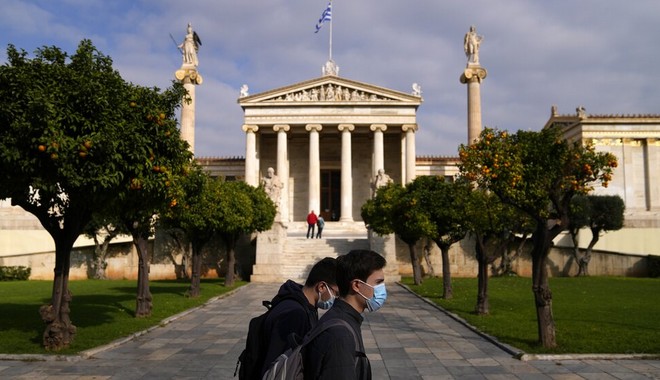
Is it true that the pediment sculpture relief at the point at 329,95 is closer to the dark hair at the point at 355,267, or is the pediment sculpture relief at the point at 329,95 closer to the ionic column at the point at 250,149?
the ionic column at the point at 250,149

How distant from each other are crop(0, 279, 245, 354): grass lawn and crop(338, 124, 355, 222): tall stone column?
21950 mm

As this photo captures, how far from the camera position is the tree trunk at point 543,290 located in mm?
10922

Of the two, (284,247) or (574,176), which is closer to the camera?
(574,176)

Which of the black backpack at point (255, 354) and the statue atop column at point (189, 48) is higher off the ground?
the statue atop column at point (189, 48)

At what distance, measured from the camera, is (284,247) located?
1277 inches

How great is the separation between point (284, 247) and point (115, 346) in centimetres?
2129

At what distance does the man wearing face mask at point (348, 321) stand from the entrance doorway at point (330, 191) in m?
49.3

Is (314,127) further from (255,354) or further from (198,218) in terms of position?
(255,354)

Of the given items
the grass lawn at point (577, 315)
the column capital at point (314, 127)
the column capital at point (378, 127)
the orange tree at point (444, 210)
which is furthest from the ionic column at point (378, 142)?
the orange tree at point (444, 210)

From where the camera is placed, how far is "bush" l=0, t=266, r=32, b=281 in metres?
31.7

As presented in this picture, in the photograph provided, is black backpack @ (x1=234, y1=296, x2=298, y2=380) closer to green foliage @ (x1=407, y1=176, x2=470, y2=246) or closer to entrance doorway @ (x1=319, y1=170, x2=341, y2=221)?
green foliage @ (x1=407, y1=176, x2=470, y2=246)

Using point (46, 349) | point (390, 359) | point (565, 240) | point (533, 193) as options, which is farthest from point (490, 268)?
point (46, 349)

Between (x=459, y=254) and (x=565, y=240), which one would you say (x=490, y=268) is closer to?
(x=459, y=254)

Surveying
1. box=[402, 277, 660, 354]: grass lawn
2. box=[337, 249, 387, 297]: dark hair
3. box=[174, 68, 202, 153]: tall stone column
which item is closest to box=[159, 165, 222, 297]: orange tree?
box=[402, 277, 660, 354]: grass lawn
